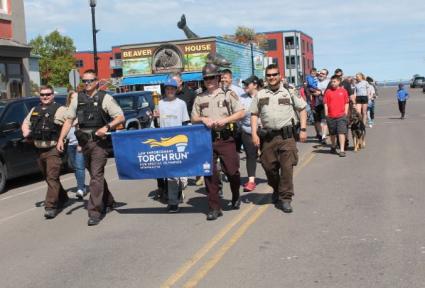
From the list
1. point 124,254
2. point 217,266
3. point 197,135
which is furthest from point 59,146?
point 217,266

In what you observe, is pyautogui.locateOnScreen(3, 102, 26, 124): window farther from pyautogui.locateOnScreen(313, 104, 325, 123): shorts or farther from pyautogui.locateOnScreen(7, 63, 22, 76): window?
pyautogui.locateOnScreen(7, 63, 22, 76): window

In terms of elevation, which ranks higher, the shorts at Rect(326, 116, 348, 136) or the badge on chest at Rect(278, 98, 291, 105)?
the badge on chest at Rect(278, 98, 291, 105)

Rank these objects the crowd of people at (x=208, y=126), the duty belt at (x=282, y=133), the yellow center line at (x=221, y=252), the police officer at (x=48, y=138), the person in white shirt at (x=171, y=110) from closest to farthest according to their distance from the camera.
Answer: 1. the yellow center line at (x=221, y=252)
2. the crowd of people at (x=208, y=126)
3. the duty belt at (x=282, y=133)
4. the police officer at (x=48, y=138)
5. the person in white shirt at (x=171, y=110)

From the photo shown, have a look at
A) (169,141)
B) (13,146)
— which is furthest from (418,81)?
(169,141)

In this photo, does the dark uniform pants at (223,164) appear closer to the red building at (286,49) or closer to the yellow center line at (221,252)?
the yellow center line at (221,252)

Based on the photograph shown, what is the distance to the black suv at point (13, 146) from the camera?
10875 mm

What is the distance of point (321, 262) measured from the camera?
203 inches

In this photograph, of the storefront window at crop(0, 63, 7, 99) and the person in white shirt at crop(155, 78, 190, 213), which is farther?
the storefront window at crop(0, 63, 7, 99)

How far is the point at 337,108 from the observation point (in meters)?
13.0

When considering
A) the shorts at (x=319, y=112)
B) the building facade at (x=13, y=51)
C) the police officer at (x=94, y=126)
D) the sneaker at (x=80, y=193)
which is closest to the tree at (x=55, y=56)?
the building facade at (x=13, y=51)

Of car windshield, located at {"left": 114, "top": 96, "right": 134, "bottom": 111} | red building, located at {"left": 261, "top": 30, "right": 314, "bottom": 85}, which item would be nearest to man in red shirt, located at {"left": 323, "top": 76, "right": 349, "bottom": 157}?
car windshield, located at {"left": 114, "top": 96, "right": 134, "bottom": 111}

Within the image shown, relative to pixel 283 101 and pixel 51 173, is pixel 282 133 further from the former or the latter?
pixel 51 173

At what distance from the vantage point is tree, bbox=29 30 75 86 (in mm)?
70250

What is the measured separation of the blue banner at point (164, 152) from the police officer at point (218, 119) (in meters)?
0.14
